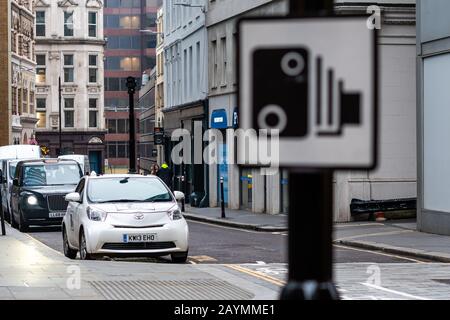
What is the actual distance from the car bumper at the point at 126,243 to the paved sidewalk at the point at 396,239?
4.68 meters

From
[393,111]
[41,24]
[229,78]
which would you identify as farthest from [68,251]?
[41,24]

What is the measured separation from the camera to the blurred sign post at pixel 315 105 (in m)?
3.72

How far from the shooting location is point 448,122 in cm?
2375

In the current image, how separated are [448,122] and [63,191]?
10867mm

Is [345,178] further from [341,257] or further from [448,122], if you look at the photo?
[341,257]

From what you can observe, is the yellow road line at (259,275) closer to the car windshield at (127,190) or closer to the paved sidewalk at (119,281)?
the paved sidewalk at (119,281)

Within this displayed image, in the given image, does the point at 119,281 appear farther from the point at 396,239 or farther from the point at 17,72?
the point at 17,72

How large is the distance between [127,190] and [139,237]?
130cm

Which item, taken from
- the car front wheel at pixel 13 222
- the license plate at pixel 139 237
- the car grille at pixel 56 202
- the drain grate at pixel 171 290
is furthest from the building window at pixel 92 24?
the drain grate at pixel 171 290

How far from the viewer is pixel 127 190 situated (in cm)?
1838

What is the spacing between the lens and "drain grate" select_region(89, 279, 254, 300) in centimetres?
1178

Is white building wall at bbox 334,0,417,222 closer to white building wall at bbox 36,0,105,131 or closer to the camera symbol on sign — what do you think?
the camera symbol on sign

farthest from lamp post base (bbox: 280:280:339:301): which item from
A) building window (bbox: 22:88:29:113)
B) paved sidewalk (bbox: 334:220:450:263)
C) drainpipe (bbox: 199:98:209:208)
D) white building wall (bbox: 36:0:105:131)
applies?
white building wall (bbox: 36:0:105:131)

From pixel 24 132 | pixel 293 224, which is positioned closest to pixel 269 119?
pixel 293 224
